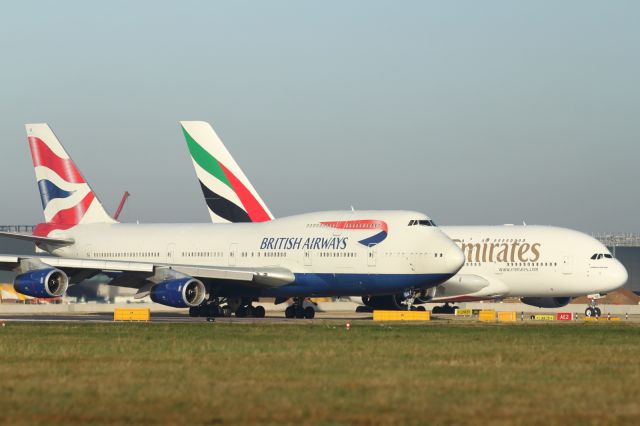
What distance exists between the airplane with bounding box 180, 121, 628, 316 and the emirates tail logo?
25.9ft

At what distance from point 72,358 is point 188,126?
4955cm

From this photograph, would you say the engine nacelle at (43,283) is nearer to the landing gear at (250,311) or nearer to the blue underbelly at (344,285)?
the blue underbelly at (344,285)

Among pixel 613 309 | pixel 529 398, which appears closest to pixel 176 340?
pixel 529 398

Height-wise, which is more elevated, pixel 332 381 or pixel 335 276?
pixel 335 276

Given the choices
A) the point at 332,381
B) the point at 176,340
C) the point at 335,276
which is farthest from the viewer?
the point at 335,276

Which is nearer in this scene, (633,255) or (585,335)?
(585,335)

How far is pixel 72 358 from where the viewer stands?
3148 cm

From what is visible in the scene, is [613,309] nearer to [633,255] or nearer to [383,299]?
[383,299]

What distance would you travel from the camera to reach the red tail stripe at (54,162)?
234 feet

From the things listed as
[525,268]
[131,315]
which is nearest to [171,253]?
[131,315]

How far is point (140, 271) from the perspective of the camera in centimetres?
5953

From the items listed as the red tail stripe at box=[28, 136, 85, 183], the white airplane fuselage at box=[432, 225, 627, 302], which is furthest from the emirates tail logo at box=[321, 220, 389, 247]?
the red tail stripe at box=[28, 136, 85, 183]

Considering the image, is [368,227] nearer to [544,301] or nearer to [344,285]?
[344,285]

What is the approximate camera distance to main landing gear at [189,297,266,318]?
62500mm
